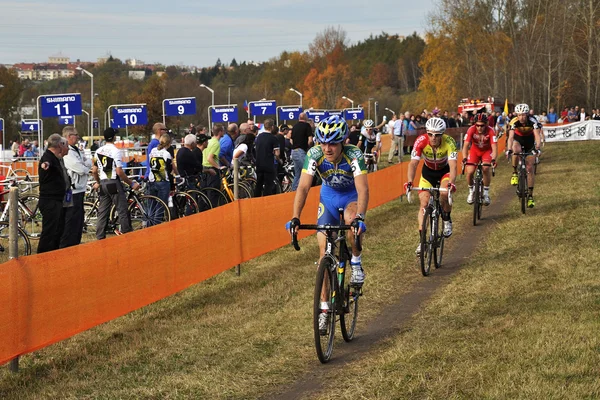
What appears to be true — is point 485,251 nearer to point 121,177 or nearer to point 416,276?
point 416,276

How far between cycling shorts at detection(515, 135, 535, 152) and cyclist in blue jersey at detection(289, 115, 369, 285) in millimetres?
9937

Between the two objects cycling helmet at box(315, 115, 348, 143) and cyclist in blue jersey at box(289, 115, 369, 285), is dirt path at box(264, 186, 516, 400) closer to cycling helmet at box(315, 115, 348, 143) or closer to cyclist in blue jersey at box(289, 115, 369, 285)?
cyclist in blue jersey at box(289, 115, 369, 285)

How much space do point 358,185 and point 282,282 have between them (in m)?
3.96

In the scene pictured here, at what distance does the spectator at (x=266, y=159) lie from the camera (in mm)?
18703

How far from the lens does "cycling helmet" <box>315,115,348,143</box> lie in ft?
26.9

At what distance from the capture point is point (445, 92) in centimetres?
9000

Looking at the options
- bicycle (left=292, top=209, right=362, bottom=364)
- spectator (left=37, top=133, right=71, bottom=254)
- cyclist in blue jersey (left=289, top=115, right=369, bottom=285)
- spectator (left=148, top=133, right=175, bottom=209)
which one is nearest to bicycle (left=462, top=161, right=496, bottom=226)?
spectator (left=148, top=133, right=175, bottom=209)

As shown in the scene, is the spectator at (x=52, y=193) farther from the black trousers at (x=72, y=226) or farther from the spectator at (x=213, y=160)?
the spectator at (x=213, y=160)

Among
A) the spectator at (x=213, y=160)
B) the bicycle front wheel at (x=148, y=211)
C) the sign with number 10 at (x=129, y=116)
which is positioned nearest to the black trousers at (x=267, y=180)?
the spectator at (x=213, y=160)

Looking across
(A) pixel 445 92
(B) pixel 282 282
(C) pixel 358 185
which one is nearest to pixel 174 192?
(B) pixel 282 282

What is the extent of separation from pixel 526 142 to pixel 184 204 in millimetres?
6955

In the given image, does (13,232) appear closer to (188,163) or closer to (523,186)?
(188,163)

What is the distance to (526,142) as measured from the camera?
59.5 feet

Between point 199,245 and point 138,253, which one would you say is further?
point 199,245
